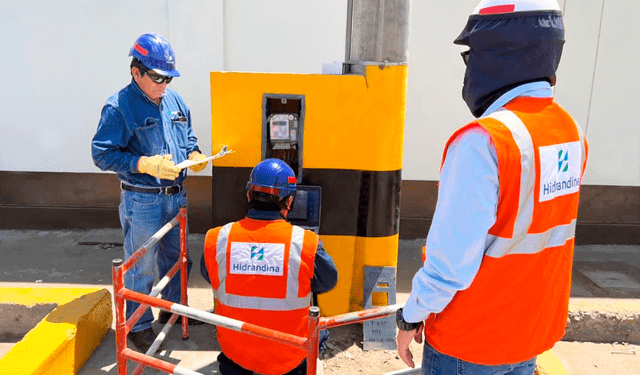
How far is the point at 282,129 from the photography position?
3498mm

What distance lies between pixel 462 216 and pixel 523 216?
21 centimetres

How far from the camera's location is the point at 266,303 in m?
2.46

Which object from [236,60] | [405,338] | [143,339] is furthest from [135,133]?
[405,338]

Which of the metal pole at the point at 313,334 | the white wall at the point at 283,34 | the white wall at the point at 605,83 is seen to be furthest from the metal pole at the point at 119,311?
the white wall at the point at 605,83

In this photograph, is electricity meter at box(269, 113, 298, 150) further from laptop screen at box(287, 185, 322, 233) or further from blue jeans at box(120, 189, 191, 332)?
blue jeans at box(120, 189, 191, 332)

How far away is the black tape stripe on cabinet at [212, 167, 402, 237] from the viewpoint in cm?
360

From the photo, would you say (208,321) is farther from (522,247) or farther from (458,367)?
(522,247)

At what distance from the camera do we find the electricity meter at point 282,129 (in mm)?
3484

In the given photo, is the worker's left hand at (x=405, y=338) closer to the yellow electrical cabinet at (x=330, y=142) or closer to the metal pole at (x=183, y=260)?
the yellow electrical cabinet at (x=330, y=142)

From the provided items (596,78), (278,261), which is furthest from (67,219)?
(596,78)

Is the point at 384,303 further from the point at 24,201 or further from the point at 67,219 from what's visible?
the point at 24,201

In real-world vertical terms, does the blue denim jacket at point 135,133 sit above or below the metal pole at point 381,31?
below

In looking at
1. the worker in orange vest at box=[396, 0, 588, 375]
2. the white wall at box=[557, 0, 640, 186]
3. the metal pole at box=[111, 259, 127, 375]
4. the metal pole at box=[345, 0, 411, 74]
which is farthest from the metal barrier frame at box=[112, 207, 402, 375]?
the white wall at box=[557, 0, 640, 186]

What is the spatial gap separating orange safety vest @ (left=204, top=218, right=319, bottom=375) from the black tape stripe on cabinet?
3.61 feet
